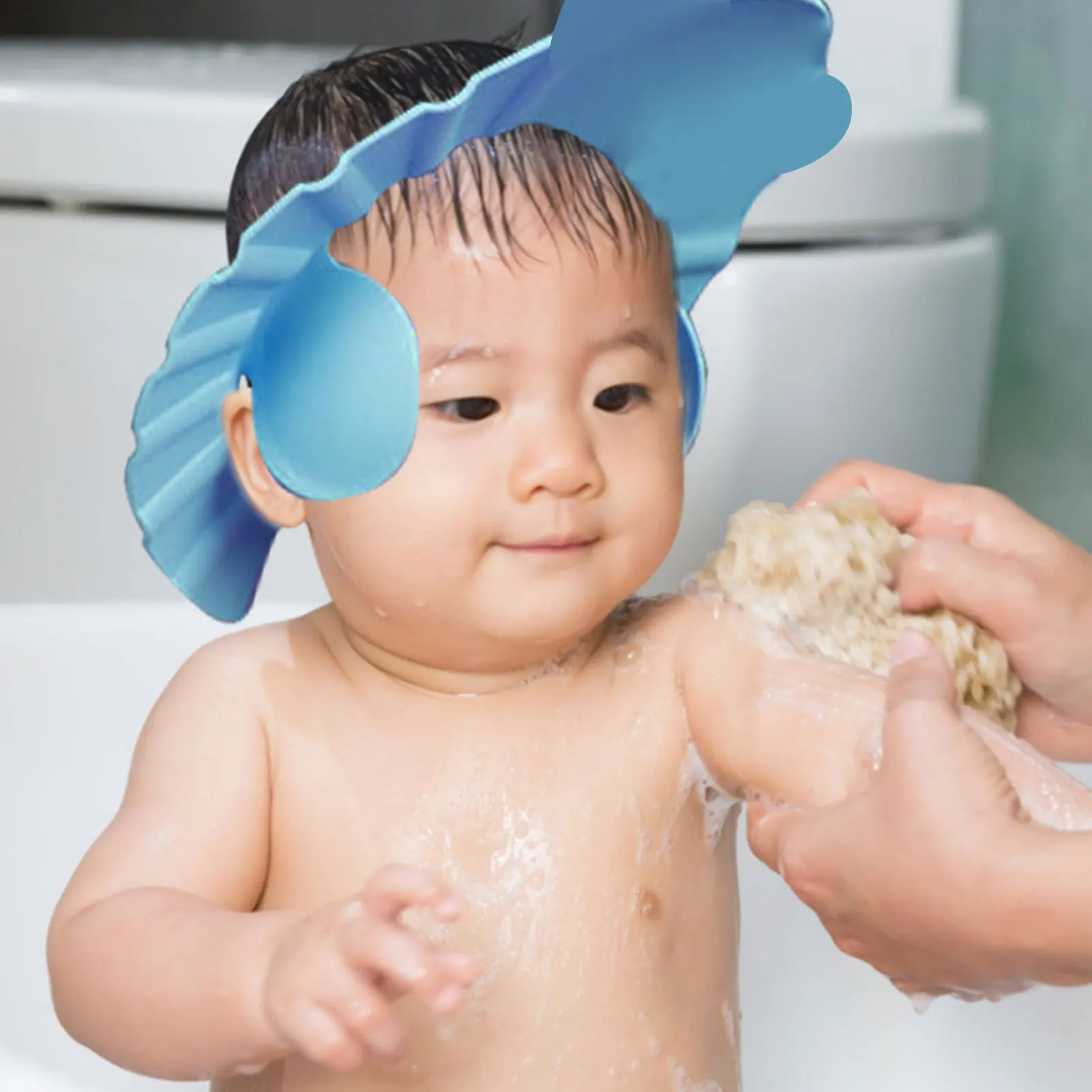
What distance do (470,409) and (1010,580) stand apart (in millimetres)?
322

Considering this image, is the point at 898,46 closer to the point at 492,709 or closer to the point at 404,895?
the point at 492,709

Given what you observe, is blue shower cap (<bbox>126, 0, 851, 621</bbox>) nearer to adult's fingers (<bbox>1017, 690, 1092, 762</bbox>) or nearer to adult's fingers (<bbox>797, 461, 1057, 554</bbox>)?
adult's fingers (<bbox>797, 461, 1057, 554</bbox>)

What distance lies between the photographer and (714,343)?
47.7 inches

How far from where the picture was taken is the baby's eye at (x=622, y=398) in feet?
2.31

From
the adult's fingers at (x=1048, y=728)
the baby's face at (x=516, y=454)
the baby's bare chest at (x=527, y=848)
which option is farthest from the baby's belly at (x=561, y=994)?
the adult's fingers at (x=1048, y=728)

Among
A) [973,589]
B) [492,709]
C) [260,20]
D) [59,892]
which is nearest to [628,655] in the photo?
[492,709]

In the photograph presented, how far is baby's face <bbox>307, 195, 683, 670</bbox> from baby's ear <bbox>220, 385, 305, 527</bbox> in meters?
0.03

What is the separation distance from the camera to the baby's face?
667 mm

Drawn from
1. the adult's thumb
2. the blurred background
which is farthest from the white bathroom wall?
the adult's thumb

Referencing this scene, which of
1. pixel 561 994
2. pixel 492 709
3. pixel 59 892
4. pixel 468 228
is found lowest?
pixel 59 892

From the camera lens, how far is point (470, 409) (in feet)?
2.22

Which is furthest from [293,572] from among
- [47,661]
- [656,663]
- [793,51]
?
[793,51]

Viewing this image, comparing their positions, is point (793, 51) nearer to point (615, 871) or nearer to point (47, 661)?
point (615, 871)

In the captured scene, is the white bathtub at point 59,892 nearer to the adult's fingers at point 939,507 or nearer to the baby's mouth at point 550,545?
the adult's fingers at point 939,507
